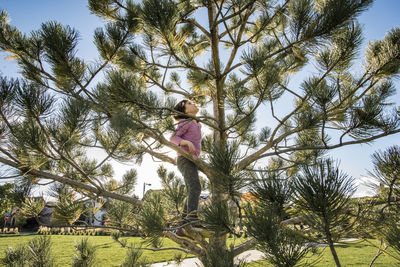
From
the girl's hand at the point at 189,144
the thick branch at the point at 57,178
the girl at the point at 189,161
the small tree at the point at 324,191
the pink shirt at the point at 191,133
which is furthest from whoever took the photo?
the pink shirt at the point at 191,133

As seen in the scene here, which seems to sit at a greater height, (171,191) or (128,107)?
(128,107)

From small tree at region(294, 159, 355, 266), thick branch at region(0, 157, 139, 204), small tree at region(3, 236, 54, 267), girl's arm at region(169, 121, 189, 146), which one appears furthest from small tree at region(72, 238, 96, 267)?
small tree at region(294, 159, 355, 266)

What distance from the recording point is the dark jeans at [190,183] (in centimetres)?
140

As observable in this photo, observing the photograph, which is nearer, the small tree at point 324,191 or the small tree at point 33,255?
the small tree at point 324,191

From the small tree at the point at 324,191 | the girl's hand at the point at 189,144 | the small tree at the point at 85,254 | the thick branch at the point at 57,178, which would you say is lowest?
the small tree at the point at 85,254

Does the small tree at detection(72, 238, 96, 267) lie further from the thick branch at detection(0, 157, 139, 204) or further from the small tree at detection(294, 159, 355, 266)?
the small tree at detection(294, 159, 355, 266)

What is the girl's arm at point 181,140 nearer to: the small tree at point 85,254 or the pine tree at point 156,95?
the pine tree at point 156,95

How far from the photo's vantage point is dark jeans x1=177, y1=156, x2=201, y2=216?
4.58 ft

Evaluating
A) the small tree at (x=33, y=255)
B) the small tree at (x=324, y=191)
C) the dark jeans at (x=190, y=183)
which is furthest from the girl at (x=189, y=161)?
the small tree at (x=33, y=255)

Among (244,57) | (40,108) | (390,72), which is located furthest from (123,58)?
(390,72)

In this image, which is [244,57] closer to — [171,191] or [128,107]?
[128,107]

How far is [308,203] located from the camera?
52 centimetres

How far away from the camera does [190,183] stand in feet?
4.77

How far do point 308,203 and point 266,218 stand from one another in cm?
12
